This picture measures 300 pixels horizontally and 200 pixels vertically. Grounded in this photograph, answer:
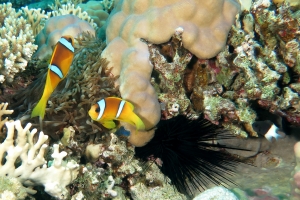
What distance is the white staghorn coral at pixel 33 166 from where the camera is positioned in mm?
2508

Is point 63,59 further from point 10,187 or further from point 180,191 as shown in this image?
point 180,191

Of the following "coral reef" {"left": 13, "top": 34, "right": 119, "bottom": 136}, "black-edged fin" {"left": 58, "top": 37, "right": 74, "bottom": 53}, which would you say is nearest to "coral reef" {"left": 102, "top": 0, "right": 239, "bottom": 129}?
"coral reef" {"left": 13, "top": 34, "right": 119, "bottom": 136}

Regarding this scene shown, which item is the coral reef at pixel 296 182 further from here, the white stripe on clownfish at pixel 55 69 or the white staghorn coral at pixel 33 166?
the white stripe on clownfish at pixel 55 69

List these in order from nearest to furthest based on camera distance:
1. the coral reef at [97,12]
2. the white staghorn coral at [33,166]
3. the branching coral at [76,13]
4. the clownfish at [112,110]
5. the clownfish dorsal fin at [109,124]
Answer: the white staghorn coral at [33,166] < the clownfish at [112,110] < the clownfish dorsal fin at [109,124] < the branching coral at [76,13] < the coral reef at [97,12]

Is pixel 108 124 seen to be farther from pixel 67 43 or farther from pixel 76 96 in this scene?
pixel 67 43

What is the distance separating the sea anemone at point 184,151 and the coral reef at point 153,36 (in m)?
0.36

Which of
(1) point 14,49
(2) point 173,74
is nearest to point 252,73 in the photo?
(2) point 173,74

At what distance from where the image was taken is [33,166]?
256cm

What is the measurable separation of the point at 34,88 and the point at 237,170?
311 centimetres

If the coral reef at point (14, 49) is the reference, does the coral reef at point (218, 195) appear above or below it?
below

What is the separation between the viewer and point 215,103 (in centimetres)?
364

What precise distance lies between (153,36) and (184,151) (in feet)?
4.99

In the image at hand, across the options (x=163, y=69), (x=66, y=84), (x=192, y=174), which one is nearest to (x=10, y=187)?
(x=66, y=84)

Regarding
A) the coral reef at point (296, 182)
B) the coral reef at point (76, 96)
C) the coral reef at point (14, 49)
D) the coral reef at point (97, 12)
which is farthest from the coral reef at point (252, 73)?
the coral reef at point (97, 12)
